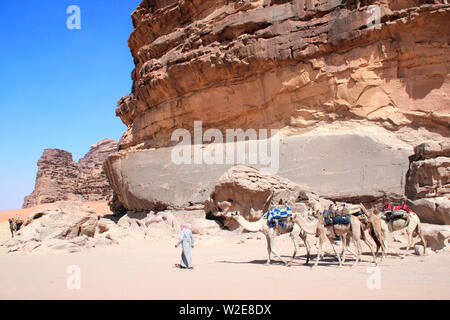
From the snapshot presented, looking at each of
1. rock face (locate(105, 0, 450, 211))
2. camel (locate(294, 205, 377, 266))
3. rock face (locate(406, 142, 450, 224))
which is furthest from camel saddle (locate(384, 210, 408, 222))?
rock face (locate(105, 0, 450, 211))

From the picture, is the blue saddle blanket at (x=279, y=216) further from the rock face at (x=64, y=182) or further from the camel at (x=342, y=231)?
the rock face at (x=64, y=182)

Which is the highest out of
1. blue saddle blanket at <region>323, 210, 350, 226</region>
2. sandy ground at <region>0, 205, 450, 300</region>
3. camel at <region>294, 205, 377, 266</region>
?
blue saddle blanket at <region>323, 210, 350, 226</region>

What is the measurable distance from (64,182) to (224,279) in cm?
4859

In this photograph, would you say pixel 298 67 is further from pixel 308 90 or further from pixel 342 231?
pixel 342 231

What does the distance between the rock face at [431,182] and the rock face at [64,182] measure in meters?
37.3

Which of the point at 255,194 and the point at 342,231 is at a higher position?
the point at 255,194

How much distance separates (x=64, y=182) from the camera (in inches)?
1933

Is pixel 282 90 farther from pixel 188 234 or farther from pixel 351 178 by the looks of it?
pixel 188 234

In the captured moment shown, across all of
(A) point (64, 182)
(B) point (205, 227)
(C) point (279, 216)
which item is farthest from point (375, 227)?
(A) point (64, 182)

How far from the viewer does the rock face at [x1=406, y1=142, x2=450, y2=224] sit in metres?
10.0

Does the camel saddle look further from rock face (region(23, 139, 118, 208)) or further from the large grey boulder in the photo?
rock face (region(23, 139, 118, 208))

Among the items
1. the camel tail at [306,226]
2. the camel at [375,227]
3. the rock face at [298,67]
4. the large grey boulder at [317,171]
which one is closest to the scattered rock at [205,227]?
the large grey boulder at [317,171]

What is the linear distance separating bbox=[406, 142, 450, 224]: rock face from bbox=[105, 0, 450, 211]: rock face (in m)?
0.58
